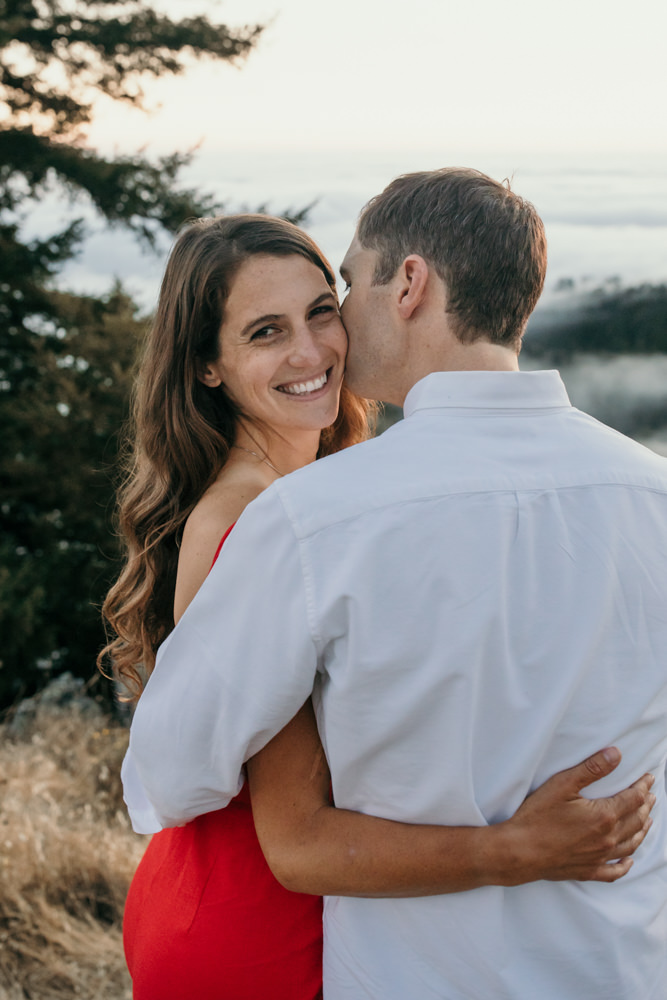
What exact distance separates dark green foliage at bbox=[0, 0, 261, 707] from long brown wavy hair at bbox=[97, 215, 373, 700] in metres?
4.55

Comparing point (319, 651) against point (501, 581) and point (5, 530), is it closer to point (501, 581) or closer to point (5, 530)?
point (501, 581)

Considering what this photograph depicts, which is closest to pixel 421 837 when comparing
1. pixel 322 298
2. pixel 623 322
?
pixel 322 298

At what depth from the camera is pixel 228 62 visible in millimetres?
6793

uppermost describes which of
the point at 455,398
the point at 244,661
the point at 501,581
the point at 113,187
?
the point at 455,398

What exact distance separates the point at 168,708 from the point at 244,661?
157 mm

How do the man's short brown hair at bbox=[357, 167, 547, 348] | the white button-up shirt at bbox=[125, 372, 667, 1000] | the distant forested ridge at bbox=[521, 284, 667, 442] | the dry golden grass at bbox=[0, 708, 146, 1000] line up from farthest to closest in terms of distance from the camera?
the distant forested ridge at bbox=[521, 284, 667, 442] → the dry golden grass at bbox=[0, 708, 146, 1000] → the man's short brown hair at bbox=[357, 167, 547, 348] → the white button-up shirt at bbox=[125, 372, 667, 1000]

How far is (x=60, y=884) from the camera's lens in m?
3.27

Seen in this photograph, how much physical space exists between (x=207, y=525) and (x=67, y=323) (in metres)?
6.15

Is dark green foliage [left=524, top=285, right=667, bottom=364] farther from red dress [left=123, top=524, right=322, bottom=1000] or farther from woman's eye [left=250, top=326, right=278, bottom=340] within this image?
red dress [left=123, top=524, right=322, bottom=1000]

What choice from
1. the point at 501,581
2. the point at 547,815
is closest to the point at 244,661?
the point at 501,581

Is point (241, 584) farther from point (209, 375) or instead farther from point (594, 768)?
point (209, 375)

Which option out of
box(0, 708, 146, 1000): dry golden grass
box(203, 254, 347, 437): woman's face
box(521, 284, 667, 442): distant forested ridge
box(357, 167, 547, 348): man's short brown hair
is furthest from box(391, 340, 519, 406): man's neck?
box(521, 284, 667, 442): distant forested ridge

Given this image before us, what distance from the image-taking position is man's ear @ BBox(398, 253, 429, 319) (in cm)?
142

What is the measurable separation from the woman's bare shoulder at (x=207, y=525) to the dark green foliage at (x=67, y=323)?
15.7ft
